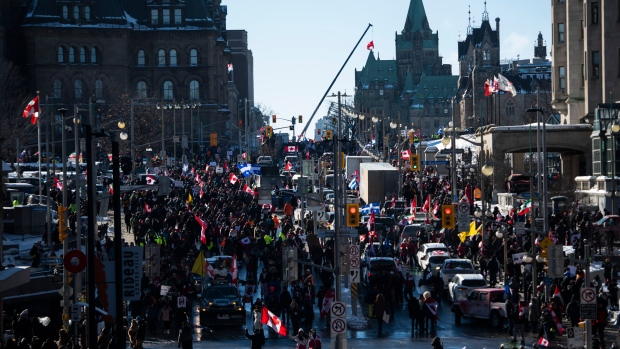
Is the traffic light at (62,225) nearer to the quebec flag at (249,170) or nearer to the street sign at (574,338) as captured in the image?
the street sign at (574,338)

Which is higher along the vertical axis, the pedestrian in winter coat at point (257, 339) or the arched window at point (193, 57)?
the arched window at point (193, 57)

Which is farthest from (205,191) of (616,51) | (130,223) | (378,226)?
(616,51)

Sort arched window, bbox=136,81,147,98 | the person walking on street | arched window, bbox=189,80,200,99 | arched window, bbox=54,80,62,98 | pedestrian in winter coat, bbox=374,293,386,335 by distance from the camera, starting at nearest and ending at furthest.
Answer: the person walking on street < pedestrian in winter coat, bbox=374,293,386,335 < arched window, bbox=54,80,62,98 < arched window, bbox=136,81,147,98 < arched window, bbox=189,80,200,99

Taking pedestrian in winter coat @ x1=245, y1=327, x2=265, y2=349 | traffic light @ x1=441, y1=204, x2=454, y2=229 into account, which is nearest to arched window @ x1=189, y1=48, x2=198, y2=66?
traffic light @ x1=441, y1=204, x2=454, y2=229

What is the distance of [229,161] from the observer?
109500 mm

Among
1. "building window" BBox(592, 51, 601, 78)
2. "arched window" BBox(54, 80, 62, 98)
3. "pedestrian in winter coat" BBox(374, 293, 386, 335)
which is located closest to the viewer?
"pedestrian in winter coat" BBox(374, 293, 386, 335)

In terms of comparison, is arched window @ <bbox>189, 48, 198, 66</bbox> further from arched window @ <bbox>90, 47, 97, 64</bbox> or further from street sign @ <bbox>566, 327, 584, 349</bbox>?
street sign @ <bbox>566, 327, 584, 349</bbox>

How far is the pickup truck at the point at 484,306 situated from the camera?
39.6 m

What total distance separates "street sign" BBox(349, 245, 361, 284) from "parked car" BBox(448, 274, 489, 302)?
2.93 m

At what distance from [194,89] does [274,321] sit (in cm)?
10785

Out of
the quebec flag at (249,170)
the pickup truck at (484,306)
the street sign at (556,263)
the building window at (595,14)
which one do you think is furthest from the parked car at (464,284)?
the quebec flag at (249,170)

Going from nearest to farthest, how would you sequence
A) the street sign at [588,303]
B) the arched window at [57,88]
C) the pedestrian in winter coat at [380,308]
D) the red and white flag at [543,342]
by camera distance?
the street sign at [588,303]
the red and white flag at [543,342]
the pedestrian in winter coat at [380,308]
the arched window at [57,88]

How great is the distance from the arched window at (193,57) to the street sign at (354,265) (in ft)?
329

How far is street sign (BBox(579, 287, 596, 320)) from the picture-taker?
1247 inches
